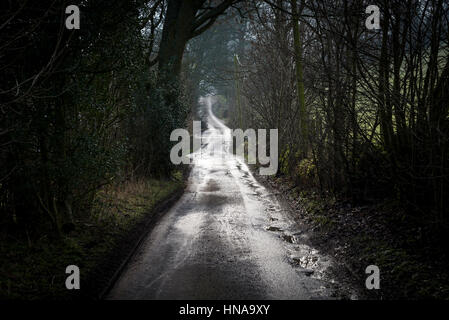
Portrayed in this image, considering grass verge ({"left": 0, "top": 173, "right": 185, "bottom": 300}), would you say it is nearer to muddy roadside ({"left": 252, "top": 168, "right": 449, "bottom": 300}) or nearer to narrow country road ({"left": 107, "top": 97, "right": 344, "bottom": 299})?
narrow country road ({"left": 107, "top": 97, "right": 344, "bottom": 299})

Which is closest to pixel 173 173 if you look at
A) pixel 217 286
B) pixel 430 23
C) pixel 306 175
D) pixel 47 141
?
pixel 306 175

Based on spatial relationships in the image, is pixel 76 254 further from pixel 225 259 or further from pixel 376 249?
pixel 376 249

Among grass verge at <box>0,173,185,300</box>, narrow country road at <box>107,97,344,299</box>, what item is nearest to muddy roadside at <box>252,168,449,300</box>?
narrow country road at <box>107,97,344,299</box>

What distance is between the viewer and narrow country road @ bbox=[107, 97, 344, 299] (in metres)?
4.82

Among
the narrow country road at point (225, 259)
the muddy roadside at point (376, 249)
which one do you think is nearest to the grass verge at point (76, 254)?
the narrow country road at point (225, 259)

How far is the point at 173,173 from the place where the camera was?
52.0 feet

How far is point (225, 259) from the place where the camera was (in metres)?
6.05

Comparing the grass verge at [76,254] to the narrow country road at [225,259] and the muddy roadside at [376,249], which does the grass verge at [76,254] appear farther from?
the muddy roadside at [376,249]

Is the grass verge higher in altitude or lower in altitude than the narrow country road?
higher

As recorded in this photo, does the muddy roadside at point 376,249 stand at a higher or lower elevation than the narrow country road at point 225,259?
higher

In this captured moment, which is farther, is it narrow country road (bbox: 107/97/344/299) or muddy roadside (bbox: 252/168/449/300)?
narrow country road (bbox: 107/97/344/299)

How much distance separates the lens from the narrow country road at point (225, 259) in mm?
4816
